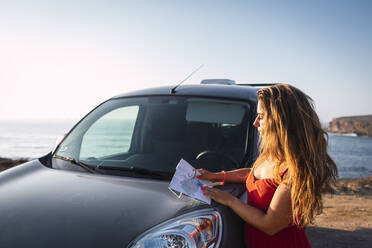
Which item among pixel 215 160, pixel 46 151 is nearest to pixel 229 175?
pixel 215 160

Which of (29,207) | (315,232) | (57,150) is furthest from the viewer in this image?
(315,232)

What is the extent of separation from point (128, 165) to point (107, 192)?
1.50 feet

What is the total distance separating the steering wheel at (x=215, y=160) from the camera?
230 centimetres

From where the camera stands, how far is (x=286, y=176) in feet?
5.64

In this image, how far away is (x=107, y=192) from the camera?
187 cm

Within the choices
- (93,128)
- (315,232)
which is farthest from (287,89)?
(315,232)

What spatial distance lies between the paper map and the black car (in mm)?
43

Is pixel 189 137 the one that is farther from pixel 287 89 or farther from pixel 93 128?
pixel 287 89

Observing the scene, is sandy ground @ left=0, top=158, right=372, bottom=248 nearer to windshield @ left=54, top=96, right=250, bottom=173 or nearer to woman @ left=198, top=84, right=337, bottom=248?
windshield @ left=54, top=96, right=250, bottom=173

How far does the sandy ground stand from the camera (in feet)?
13.3

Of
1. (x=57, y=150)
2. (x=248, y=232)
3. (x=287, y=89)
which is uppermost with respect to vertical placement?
(x=287, y=89)

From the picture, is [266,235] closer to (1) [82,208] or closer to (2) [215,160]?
(2) [215,160]

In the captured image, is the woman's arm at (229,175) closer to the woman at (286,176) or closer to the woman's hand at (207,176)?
the woman's hand at (207,176)

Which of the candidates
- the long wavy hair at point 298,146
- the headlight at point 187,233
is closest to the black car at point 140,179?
the headlight at point 187,233
